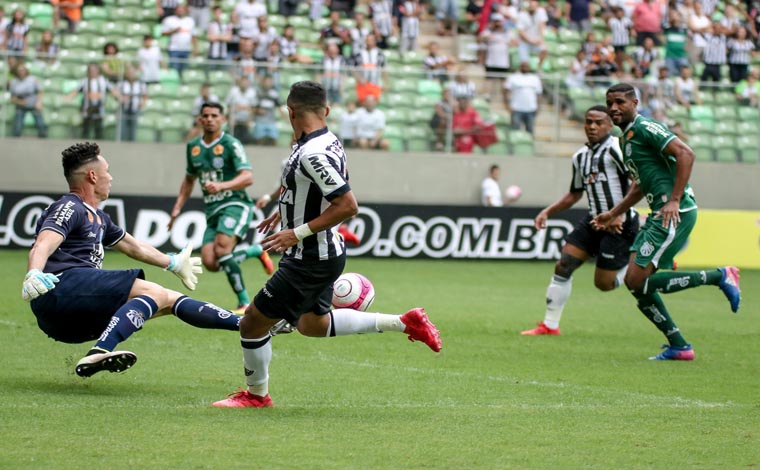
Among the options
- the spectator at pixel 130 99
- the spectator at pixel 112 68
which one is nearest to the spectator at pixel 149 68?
the spectator at pixel 130 99

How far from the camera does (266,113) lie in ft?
74.6

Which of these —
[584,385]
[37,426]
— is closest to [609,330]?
[584,385]

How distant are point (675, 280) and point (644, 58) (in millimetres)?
17207

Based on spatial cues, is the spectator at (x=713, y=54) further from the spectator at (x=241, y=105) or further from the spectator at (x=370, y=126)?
the spectator at (x=241, y=105)

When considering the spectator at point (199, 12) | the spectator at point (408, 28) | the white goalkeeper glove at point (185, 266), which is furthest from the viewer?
the spectator at point (408, 28)

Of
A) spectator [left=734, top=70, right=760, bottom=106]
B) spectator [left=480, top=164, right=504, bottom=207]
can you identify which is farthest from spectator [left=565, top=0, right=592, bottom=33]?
spectator [left=480, top=164, right=504, bottom=207]

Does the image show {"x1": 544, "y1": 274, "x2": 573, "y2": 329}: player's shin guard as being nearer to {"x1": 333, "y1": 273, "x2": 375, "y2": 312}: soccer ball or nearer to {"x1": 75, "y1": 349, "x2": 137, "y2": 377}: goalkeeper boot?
{"x1": 333, "y1": 273, "x2": 375, "y2": 312}: soccer ball

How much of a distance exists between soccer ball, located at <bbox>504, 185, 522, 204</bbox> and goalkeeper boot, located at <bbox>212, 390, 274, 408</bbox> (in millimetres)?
17267

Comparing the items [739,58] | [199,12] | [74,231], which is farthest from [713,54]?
[74,231]

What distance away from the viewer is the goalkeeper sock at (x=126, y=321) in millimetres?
7625

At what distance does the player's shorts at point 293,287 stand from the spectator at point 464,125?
16860 millimetres

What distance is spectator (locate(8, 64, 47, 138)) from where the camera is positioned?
70.7 feet

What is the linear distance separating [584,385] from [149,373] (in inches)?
129

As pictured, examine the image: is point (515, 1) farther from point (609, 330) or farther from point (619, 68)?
point (609, 330)
